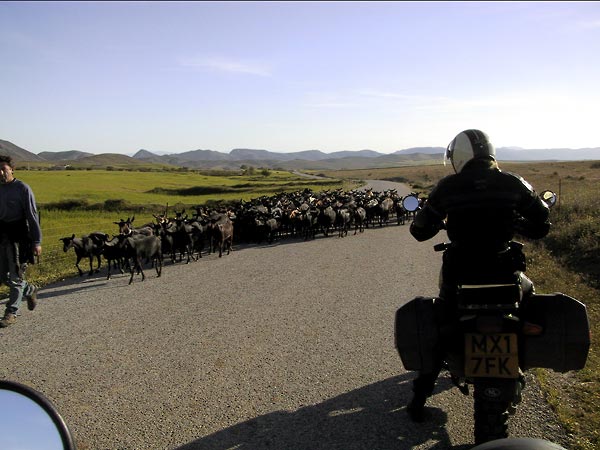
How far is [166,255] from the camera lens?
17.2 meters

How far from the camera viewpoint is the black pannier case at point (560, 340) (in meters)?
3.35

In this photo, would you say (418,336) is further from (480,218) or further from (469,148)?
(469,148)

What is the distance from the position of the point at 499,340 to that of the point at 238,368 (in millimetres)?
3388

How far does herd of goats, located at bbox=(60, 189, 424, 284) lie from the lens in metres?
12.9

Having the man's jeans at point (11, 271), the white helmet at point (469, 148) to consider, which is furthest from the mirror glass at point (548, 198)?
the man's jeans at point (11, 271)

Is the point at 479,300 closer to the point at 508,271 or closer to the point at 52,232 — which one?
the point at 508,271

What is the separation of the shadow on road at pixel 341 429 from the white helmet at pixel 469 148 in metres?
2.32

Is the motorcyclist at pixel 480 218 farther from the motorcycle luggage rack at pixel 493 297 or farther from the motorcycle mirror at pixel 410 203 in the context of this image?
the motorcycle mirror at pixel 410 203

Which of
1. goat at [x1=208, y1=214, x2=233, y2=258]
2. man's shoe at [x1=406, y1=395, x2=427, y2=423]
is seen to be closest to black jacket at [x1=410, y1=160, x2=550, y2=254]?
man's shoe at [x1=406, y1=395, x2=427, y2=423]

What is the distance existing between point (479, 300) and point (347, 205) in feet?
65.8

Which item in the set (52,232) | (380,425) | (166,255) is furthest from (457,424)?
(52,232)

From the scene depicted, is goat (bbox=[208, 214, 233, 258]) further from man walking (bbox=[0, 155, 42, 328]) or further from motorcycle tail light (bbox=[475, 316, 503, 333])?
motorcycle tail light (bbox=[475, 316, 503, 333])

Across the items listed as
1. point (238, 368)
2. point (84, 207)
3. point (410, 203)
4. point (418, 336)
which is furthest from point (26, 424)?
point (84, 207)

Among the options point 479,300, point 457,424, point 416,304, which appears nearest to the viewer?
point 479,300
